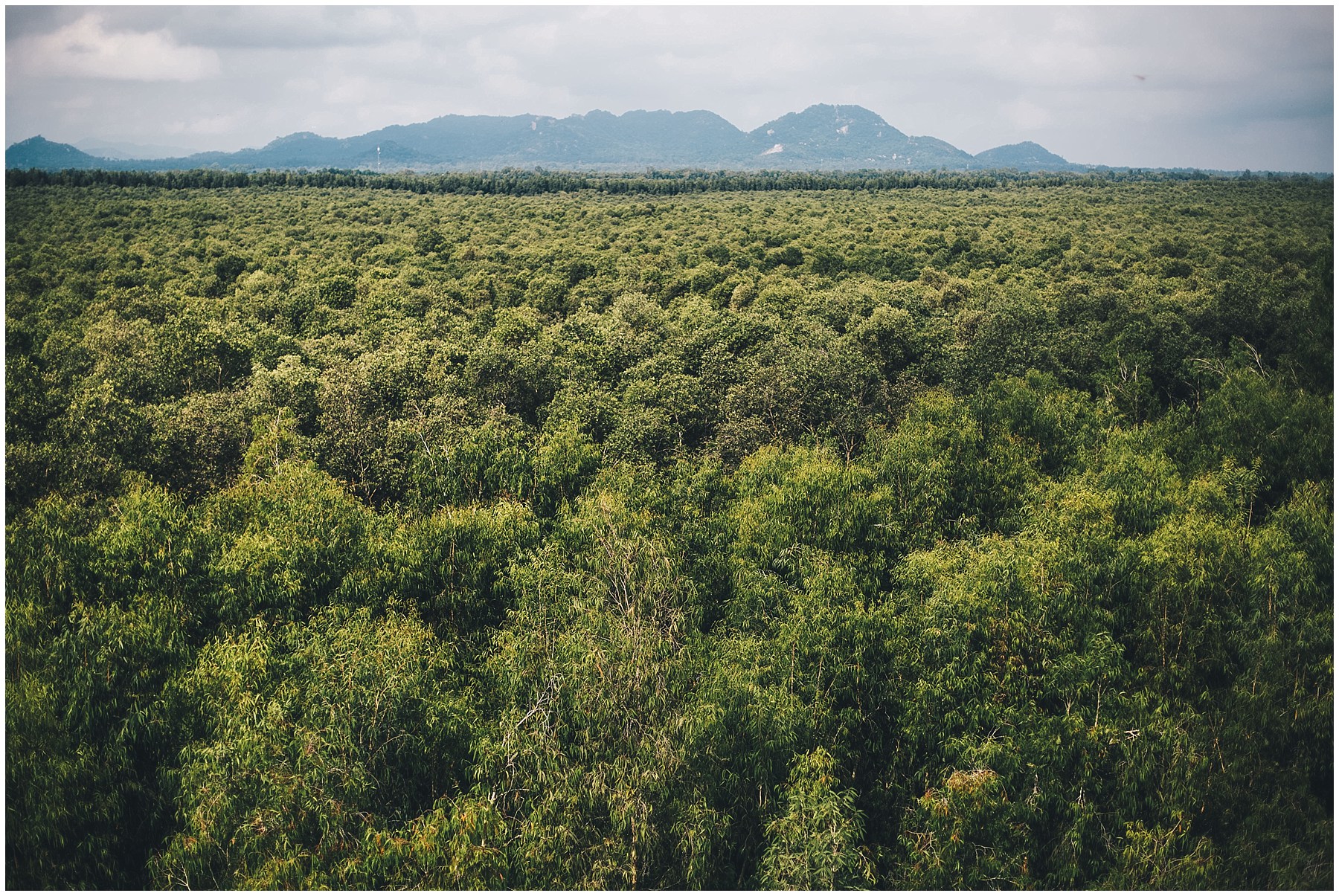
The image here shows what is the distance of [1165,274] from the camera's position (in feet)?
222

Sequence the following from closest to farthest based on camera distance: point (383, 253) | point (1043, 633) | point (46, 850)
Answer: point (46, 850) < point (1043, 633) < point (383, 253)

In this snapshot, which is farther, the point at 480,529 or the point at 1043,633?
the point at 480,529

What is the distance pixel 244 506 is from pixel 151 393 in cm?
1649

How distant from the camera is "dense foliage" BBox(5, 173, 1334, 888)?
15789 mm

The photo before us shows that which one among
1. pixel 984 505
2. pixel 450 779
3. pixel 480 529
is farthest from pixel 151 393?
pixel 984 505

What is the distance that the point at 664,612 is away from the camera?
2214cm

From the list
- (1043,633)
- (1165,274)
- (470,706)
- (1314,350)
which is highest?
(1165,274)

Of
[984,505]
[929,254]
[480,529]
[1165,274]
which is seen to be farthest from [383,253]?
[1165,274]

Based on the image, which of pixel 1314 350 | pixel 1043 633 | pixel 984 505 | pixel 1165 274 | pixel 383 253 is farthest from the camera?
pixel 383 253

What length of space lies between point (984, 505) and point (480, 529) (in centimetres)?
1883

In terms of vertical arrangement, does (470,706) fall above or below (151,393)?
below

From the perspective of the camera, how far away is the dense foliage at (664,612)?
51.8 feet

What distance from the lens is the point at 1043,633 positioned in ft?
66.3

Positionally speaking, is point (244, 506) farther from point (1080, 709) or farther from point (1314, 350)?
point (1314, 350)
